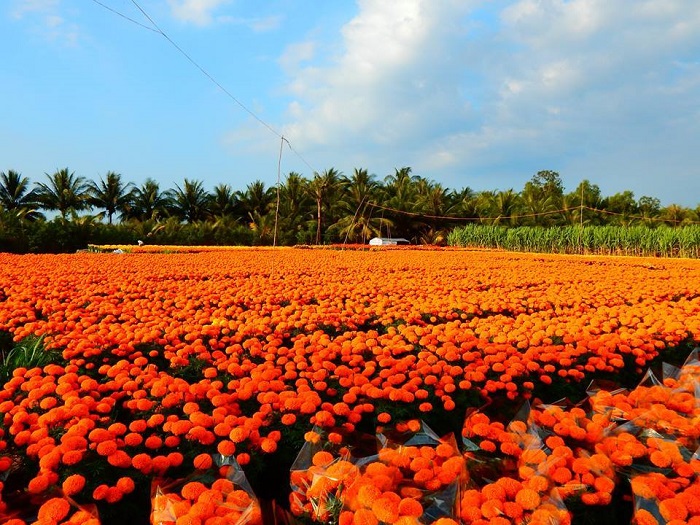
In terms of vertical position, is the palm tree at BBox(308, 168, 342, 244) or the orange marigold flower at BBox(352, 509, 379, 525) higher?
the palm tree at BBox(308, 168, 342, 244)

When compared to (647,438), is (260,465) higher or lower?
lower

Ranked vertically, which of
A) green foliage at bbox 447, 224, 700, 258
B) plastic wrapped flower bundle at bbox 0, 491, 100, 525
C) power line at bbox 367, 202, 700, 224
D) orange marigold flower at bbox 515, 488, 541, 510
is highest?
power line at bbox 367, 202, 700, 224

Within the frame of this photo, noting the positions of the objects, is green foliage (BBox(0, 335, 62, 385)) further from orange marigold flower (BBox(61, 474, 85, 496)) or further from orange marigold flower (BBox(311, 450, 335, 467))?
orange marigold flower (BBox(311, 450, 335, 467))

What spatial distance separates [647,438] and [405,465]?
1.19m

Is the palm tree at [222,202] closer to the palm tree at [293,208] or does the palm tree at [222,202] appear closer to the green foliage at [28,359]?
the palm tree at [293,208]

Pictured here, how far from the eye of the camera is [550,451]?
231 centimetres

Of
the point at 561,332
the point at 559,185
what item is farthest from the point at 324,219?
the point at 561,332

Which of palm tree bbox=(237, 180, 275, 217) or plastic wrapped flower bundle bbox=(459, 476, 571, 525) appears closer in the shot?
plastic wrapped flower bundle bbox=(459, 476, 571, 525)

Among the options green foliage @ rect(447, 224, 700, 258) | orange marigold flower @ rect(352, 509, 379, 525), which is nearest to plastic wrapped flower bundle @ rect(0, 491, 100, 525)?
orange marigold flower @ rect(352, 509, 379, 525)

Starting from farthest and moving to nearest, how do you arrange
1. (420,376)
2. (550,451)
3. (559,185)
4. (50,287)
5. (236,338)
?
(559,185)
(50,287)
(236,338)
(420,376)
(550,451)

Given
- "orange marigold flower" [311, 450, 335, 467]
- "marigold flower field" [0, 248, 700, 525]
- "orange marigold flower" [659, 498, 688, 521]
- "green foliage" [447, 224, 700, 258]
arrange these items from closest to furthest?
"orange marigold flower" [659, 498, 688, 521] < "marigold flower field" [0, 248, 700, 525] < "orange marigold flower" [311, 450, 335, 467] < "green foliage" [447, 224, 700, 258]

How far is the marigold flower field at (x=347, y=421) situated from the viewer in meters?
1.84

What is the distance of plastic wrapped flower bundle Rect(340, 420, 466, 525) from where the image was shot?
166 cm

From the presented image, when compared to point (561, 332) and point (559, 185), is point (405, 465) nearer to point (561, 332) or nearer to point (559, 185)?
point (561, 332)
